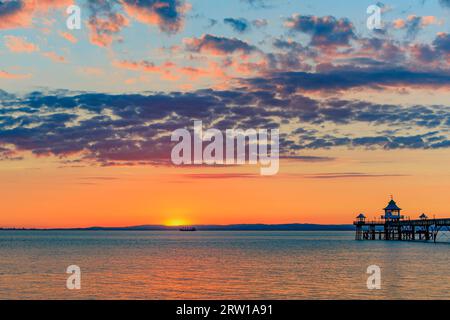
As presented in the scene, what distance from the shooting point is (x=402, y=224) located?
139 meters

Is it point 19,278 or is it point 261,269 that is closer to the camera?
point 19,278

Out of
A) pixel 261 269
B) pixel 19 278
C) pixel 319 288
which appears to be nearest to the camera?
pixel 319 288

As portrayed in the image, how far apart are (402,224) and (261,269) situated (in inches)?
3178

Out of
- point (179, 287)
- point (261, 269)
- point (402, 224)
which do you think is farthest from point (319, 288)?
point (402, 224)
